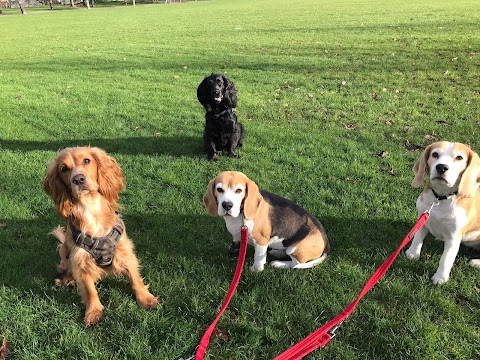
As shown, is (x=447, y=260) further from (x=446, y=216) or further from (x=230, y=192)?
(x=230, y=192)

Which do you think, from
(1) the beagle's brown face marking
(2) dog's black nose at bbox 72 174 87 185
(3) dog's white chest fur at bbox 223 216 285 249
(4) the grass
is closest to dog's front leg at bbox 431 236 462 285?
A: (4) the grass

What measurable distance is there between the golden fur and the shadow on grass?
3079 mm

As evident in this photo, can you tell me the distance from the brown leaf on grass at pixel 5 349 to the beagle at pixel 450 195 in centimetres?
384

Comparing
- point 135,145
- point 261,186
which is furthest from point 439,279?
point 135,145

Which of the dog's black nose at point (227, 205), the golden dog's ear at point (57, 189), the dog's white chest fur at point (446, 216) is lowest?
the dog's white chest fur at point (446, 216)

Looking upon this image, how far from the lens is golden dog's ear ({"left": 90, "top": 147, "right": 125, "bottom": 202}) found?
3242mm

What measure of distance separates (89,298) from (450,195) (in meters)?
3.40

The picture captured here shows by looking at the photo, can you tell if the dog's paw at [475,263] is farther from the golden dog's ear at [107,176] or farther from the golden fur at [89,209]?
the golden dog's ear at [107,176]

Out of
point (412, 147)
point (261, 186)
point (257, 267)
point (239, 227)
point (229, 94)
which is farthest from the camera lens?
point (412, 147)

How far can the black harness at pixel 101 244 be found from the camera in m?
3.16

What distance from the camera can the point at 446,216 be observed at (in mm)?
3225

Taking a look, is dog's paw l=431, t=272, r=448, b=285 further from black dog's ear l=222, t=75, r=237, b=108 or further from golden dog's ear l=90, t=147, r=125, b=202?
black dog's ear l=222, t=75, r=237, b=108

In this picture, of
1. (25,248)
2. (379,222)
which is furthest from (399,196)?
(25,248)

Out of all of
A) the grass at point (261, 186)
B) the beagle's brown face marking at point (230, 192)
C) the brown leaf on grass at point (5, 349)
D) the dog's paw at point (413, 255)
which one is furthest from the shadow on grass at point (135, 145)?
the brown leaf on grass at point (5, 349)
